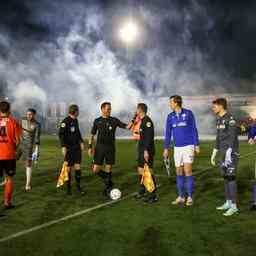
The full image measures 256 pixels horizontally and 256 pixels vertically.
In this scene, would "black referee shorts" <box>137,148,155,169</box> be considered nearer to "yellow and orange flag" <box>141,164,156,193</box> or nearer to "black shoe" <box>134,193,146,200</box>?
"yellow and orange flag" <box>141,164,156,193</box>

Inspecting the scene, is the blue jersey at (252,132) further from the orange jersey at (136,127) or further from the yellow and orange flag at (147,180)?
the orange jersey at (136,127)

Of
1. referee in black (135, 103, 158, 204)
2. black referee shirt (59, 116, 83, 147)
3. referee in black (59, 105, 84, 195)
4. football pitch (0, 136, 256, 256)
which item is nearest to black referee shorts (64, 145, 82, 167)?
referee in black (59, 105, 84, 195)

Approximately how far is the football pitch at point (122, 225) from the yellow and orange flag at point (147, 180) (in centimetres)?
36

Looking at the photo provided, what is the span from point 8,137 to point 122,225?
9.61 ft

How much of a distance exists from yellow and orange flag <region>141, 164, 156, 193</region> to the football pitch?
0.36 m

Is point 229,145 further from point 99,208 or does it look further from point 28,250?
point 28,250

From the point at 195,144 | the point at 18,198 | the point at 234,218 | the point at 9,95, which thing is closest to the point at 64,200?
the point at 18,198

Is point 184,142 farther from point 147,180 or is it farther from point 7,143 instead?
point 7,143

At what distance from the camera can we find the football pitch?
17.5 feet

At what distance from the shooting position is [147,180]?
857 centimetres

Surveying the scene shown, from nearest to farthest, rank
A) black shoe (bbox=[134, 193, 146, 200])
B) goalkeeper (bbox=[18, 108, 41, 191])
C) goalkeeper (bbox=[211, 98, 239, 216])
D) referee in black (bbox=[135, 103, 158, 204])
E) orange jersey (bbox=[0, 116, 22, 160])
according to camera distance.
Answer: goalkeeper (bbox=[211, 98, 239, 216]), orange jersey (bbox=[0, 116, 22, 160]), referee in black (bbox=[135, 103, 158, 204]), black shoe (bbox=[134, 193, 146, 200]), goalkeeper (bbox=[18, 108, 41, 191])

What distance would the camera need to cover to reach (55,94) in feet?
176

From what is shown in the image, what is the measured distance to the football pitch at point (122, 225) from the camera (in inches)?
210

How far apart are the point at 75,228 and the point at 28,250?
3.88ft
